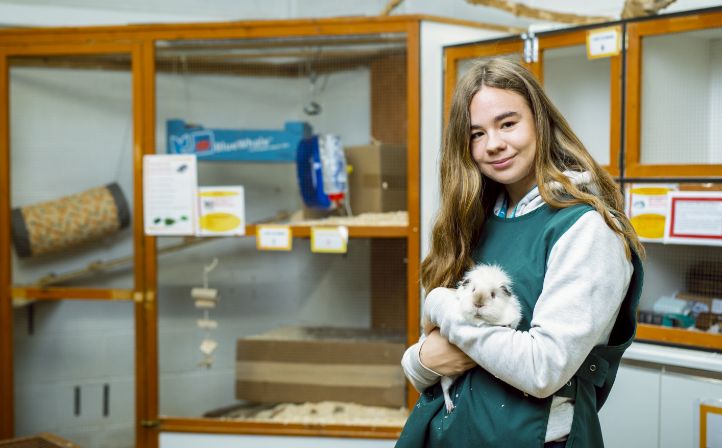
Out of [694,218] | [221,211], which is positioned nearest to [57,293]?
[221,211]

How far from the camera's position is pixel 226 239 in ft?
8.79

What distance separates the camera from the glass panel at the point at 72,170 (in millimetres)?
2725

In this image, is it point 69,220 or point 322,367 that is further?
point 69,220

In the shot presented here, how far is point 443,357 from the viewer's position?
115 cm

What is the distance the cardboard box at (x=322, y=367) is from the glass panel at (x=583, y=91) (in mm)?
1029

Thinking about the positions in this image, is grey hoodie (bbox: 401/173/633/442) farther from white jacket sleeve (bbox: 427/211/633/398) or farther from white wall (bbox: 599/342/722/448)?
white wall (bbox: 599/342/722/448)

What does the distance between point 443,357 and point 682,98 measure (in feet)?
4.43

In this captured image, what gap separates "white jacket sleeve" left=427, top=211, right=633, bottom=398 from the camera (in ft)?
3.23

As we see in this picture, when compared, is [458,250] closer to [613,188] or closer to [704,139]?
[613,188]

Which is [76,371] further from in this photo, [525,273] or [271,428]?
[525,273]

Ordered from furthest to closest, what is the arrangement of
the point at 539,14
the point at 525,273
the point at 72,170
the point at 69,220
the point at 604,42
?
the point at 72,170 < the point at 69,220 < the point at 539,14 < the point at 604,42 < the point at 525,273

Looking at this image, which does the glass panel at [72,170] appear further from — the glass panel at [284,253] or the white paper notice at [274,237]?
the white paper notice at [274,237]

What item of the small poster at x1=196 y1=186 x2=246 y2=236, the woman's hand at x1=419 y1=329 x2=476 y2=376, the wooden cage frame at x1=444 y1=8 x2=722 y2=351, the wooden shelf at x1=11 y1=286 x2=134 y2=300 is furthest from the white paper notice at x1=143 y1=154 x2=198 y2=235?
the woman's hand at x1=419 y1=329 x2=476 y2=376

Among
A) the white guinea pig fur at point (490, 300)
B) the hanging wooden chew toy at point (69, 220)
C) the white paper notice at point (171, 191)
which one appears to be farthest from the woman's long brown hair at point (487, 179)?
the hanging wooden chew toy at point (69, 220)
